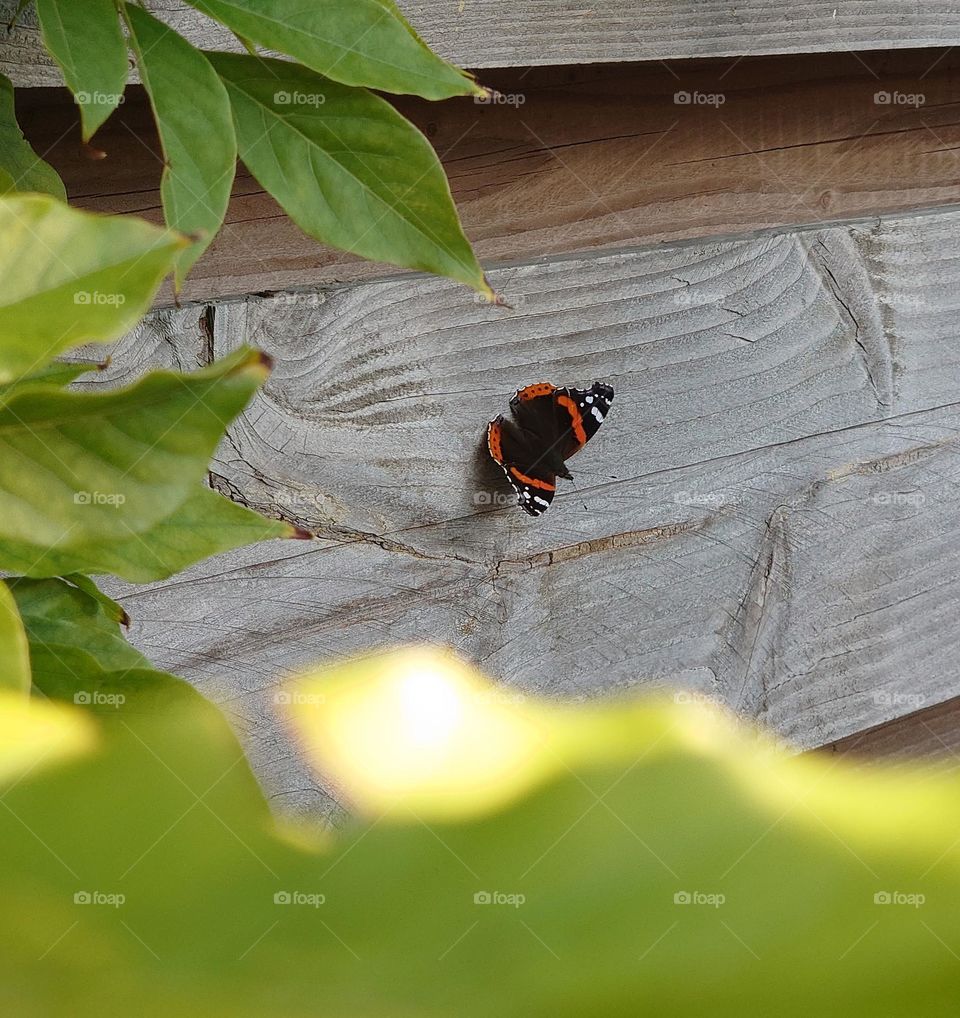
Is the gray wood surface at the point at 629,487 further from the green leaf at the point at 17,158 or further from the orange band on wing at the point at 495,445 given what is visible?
the green leaf at the point at 17,158

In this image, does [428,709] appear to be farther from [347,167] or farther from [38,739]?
[347,167]

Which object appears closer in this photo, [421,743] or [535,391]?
[421,743]

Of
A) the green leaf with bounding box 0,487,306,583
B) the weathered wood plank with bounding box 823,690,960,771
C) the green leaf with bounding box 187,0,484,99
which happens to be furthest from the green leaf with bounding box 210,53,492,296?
the weathered wood plank with bounding box 823,690,960,771

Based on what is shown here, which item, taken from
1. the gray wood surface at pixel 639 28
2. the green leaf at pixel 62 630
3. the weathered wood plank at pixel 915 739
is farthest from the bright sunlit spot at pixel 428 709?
the weathered wood plank at pixel 915 739

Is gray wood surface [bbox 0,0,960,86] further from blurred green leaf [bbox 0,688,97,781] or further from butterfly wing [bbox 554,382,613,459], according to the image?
blurred green leaf [bbox 0,688,97,781]

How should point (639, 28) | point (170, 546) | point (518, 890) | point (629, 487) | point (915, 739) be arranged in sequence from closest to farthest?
point (518, 890)
point (170, 546)
point (639, 28)
point (629, 487)
point (915, 739)

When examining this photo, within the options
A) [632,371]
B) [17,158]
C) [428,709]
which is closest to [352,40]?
[17,158]
